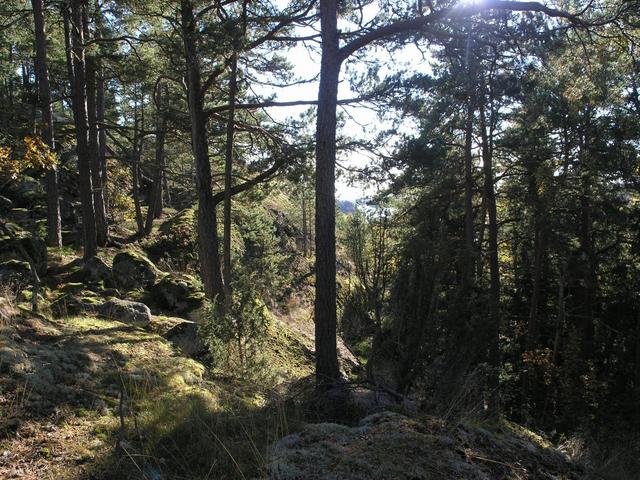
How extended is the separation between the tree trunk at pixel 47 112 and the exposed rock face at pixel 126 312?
5.85 metres

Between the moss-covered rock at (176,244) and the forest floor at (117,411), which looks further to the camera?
the moss-covered rock at (176,244)

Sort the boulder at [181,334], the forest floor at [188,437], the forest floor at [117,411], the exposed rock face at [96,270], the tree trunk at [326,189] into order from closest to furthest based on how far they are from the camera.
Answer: the forest floor at [188,437]
the forest floor at [117,411]
the tree trunk at [326,189]
the boulder at [181,334]
the exposed rock face at [96,270]

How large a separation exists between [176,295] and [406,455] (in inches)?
356

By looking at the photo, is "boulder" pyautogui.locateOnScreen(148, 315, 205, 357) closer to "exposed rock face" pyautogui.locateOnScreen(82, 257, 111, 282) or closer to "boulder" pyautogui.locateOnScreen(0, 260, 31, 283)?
"boulder" pyautogui.locateOnScreen(0, 260, 31, 283)

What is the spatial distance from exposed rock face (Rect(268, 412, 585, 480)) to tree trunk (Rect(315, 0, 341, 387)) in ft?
9.88

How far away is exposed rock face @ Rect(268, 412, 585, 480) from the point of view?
8.85 feet

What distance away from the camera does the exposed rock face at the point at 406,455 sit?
2697mm

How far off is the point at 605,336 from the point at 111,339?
588 inches

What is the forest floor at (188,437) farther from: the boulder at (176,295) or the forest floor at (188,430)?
the boulder at (176,295)

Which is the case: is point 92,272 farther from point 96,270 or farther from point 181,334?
point 181,334

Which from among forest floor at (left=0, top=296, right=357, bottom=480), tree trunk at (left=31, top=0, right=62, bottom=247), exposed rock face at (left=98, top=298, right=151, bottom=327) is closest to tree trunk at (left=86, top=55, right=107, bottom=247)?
tree trunk at (left=31, top=0, right=62, bottom=247)

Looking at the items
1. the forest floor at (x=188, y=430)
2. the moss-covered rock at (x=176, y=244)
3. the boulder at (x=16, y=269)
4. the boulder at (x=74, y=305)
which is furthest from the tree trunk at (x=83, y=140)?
the forest floor at (x=188, y=430)

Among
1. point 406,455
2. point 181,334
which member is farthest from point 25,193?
point 406,455

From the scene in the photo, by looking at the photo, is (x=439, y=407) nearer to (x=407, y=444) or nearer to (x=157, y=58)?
(x=407, y=444)
